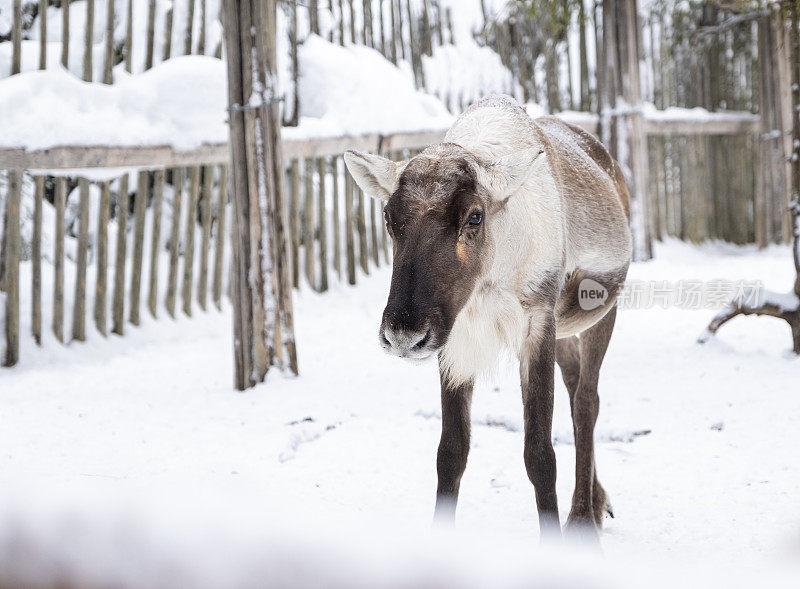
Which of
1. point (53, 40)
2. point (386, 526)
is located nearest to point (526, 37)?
point (53, 40)

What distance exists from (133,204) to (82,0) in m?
1.76

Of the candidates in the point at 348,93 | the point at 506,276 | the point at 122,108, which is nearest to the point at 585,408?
the point at 506,276

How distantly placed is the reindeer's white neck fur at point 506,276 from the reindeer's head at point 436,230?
12 cm

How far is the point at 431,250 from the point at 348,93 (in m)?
6.25

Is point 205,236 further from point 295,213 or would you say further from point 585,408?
point 585,408

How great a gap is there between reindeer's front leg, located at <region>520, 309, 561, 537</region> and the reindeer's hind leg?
0.50 meters

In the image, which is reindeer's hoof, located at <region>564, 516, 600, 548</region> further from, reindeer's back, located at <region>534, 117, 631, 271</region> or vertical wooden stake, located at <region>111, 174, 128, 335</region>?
vertical wooden stake, located at <region>111, 174, 128, 335</region>

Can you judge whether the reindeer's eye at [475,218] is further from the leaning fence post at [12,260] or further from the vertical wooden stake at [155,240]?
the vertical wooden stake at [155,240]

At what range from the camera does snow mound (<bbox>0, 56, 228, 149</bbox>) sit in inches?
235

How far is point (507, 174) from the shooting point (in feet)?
9.93

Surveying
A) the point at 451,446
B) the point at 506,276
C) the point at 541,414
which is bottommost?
the point at 451,446

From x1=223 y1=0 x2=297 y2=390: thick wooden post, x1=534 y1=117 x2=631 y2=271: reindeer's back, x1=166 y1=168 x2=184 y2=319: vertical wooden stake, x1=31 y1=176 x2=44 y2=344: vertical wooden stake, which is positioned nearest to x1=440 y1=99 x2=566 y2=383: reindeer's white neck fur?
x1=534 y1=117 x2=631 y2=271: reindeer's back

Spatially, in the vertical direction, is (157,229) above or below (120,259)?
A: above

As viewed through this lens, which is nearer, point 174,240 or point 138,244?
point 138,244
